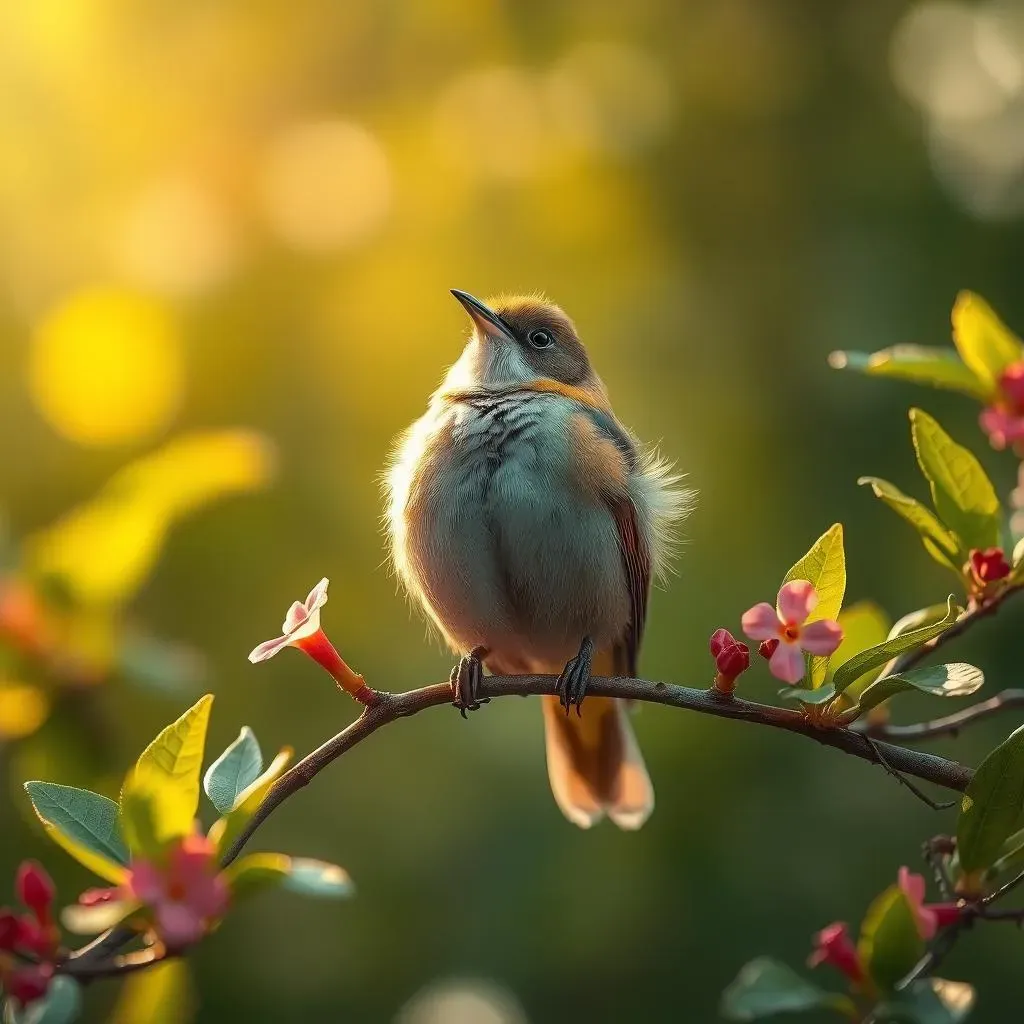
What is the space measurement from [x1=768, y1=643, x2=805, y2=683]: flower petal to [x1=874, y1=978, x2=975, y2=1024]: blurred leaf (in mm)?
647

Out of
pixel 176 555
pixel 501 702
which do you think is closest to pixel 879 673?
pixel 501 702

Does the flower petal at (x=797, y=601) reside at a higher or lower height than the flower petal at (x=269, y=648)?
lower

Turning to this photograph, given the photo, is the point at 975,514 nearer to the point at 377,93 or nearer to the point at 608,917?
the point at 608,917

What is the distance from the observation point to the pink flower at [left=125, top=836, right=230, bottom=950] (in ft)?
6.60

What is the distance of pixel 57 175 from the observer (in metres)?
5.96

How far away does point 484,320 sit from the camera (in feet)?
16.6

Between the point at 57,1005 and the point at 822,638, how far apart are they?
141cm

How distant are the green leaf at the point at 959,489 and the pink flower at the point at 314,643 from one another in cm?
128

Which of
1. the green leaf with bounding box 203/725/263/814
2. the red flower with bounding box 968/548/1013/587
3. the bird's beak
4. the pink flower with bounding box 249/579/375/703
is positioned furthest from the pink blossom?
the bird's beak

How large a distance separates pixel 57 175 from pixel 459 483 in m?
2.93

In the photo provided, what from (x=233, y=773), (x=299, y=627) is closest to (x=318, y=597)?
(x=299, y=627)

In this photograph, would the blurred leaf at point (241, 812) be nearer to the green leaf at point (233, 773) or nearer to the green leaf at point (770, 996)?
the green leaf at point (233, 773)

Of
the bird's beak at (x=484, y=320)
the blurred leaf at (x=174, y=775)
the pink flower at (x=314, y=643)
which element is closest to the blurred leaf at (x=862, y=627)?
the pink flower at (x=314, y=643)

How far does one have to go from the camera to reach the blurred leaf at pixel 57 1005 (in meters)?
2.03
